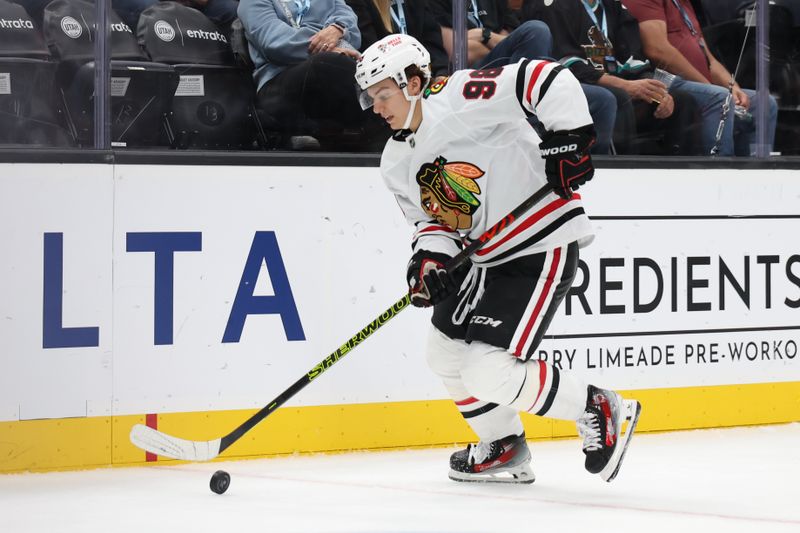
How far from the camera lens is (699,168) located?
4230mm

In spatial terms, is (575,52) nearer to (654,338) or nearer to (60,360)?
A: (654,338)

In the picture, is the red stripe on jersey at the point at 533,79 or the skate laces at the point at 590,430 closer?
the red stripe on jersey at the point at 533,79

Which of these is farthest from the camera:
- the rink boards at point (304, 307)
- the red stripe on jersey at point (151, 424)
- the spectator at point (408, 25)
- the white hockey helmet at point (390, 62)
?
the spectator at point (408, 25)

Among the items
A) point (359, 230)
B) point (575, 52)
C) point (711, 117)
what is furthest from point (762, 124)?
point (359, 230)

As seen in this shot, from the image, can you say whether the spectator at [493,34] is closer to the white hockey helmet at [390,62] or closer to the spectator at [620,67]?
the spectator at [620,67]

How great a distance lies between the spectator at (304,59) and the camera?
377 cm

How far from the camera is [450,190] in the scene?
3133mm

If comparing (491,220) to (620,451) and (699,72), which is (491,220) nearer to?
(620,451)

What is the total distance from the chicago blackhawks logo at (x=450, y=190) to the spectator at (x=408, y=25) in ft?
2.96

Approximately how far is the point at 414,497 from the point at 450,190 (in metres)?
0.76

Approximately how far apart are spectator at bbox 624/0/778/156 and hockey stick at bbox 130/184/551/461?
1523 mm

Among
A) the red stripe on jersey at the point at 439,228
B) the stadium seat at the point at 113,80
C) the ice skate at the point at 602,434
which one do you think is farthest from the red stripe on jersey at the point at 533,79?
the stadium seat at the point at 113,80

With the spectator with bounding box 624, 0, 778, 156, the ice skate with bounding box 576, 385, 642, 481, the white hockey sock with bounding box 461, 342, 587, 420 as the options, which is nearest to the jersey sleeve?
the white hockey sock with bounding box 461, 342, 587, 420

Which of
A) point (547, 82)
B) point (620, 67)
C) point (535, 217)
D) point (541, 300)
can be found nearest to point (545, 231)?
point (535, 217)
